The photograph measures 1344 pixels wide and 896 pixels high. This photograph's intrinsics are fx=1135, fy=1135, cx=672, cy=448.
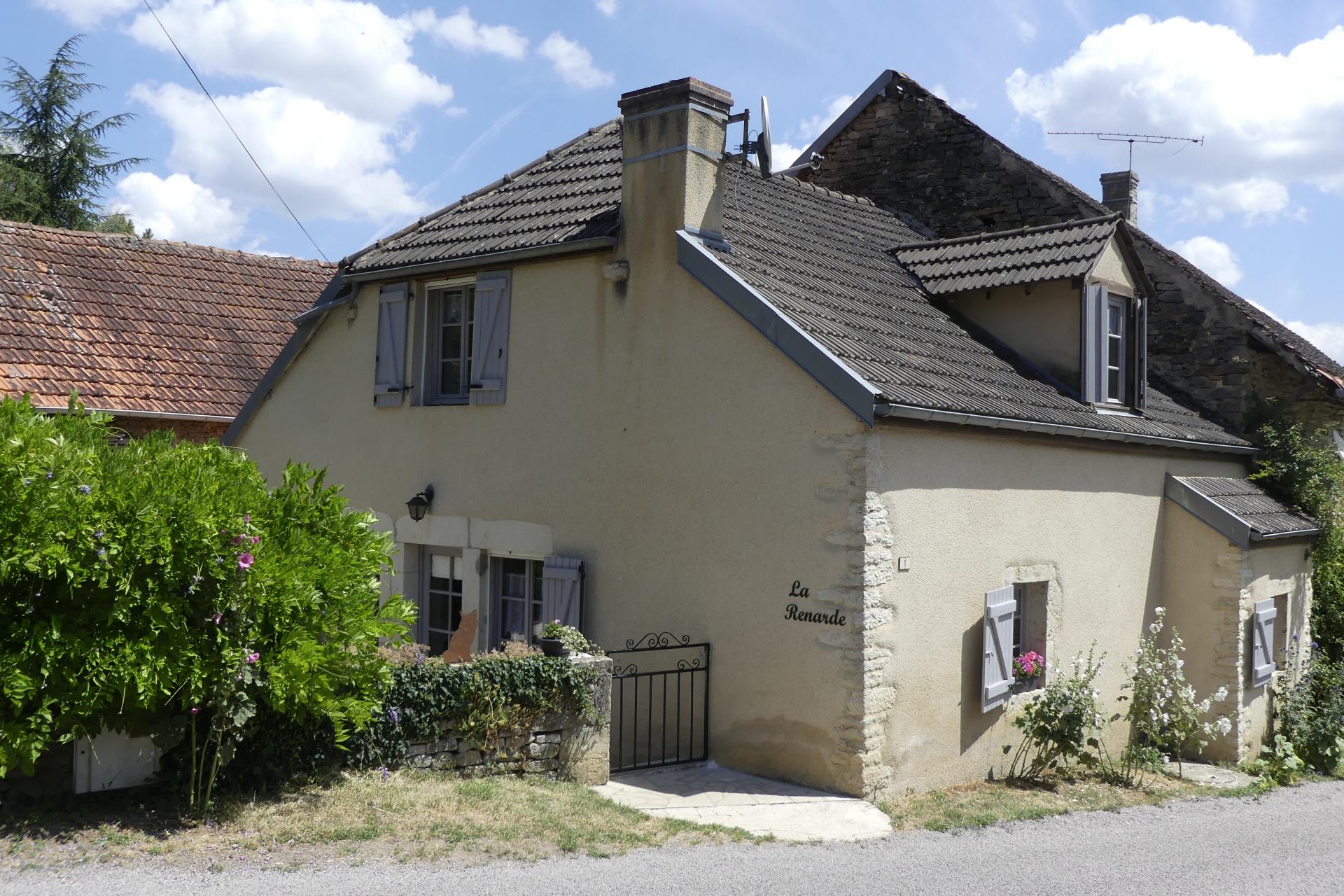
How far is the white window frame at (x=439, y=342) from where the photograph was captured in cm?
1169

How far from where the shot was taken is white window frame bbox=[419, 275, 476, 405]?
38.3ft

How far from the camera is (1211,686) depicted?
11766mm

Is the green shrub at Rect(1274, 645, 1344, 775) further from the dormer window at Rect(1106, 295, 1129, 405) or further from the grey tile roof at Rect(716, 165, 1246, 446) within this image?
the dormer window at Rect(1106, 295, 1129, 405)

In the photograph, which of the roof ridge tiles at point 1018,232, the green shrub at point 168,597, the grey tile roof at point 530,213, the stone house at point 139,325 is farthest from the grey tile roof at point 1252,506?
the stone house at point 139,325

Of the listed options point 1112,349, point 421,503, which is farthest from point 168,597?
point 1112,349

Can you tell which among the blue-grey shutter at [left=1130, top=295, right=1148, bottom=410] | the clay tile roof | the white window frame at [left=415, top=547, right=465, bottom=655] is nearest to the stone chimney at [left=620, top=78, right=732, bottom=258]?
the white window frame at [left=415, top=547, right=465, bottom=655]

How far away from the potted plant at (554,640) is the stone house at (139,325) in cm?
848

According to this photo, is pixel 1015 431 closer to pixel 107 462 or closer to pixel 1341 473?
pixel 1341 473

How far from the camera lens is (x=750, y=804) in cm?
828

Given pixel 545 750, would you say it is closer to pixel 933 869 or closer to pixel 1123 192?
pixel 933 869

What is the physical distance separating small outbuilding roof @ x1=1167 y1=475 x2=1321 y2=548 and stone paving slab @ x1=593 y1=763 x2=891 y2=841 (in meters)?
5.65

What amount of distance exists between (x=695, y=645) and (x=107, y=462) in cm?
478

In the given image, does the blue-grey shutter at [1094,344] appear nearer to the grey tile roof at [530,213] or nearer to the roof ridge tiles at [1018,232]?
the roof ridge tiles at [1018,232]

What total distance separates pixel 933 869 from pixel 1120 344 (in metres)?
6.99
